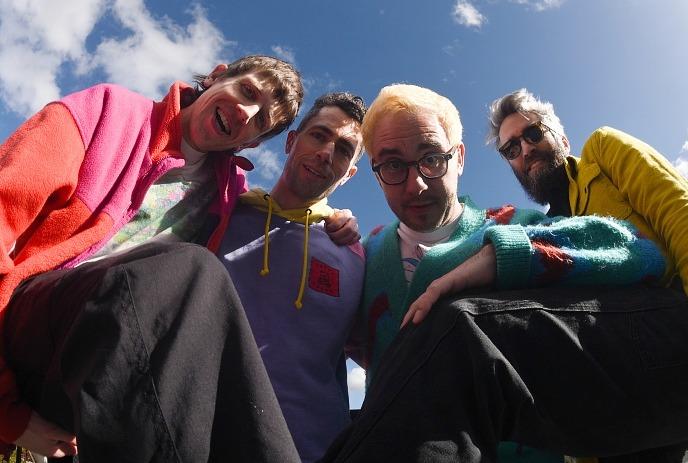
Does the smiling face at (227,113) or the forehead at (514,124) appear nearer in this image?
the smiling face at (227,113)

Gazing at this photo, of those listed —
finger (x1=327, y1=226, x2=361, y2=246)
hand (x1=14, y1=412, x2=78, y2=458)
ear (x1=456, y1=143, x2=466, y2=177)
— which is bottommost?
Answer: hand (x1=14, y1=412, x2=78, y2=458)

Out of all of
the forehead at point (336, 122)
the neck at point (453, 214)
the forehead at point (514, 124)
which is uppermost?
the forehead at point (514, 124)

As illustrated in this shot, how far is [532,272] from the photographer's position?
186 centimetres

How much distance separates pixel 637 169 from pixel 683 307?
101 centimetres

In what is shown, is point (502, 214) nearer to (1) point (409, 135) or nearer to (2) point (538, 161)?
(1) point (409, 135)

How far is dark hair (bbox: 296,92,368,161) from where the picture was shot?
3744 mm

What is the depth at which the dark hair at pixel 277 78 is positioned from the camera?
134 inches

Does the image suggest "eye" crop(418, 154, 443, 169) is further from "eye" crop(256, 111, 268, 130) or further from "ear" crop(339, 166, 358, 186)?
"eye" crop(256, 111, 268, 130)

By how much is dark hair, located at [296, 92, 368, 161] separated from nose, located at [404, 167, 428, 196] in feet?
3.11

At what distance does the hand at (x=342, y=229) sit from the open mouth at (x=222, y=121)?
36.6 inches

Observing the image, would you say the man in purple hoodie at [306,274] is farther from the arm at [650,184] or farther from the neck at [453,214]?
the arm at [650,184]

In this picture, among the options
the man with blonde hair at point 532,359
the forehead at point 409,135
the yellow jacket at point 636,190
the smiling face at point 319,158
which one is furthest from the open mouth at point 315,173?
the yellow jacket at point 636,190

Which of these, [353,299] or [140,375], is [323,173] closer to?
[353,299]

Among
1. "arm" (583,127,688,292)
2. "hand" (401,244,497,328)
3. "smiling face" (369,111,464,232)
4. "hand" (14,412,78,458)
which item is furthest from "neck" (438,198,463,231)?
"hand" (14,412,78,458)
